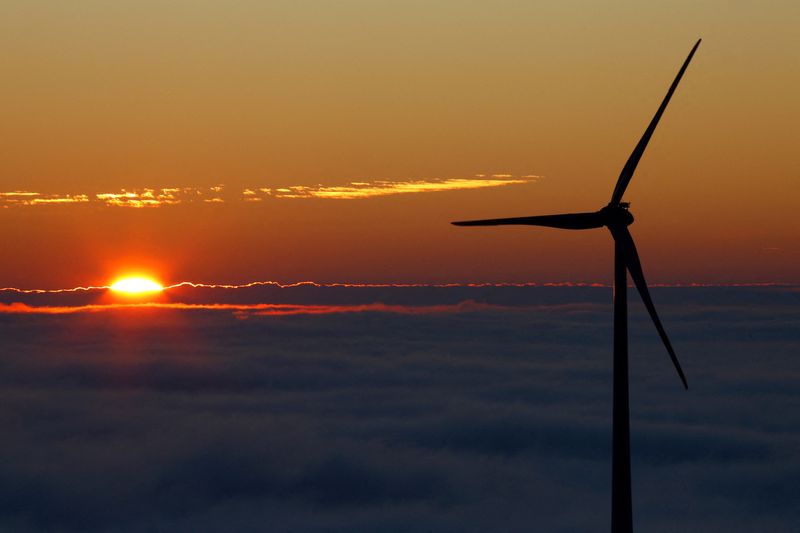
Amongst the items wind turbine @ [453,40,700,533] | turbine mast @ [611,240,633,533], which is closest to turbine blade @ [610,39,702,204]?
wind turbine @ [453,40,700,533]

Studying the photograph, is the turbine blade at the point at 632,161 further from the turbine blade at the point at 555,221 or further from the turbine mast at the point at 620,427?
the turbine mast at the point at 620,427

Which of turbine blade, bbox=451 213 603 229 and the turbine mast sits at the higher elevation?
turbine blade, bbox=451 213 603 229

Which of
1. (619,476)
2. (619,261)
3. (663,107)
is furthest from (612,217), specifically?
(619,476)

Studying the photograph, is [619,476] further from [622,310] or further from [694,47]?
[694,47]

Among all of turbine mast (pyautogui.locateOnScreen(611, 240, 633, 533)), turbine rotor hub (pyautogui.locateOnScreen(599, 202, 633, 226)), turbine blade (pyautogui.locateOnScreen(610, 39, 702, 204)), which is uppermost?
turbine blade (pyautogui.locateOnScreen(610, 39, 702, 204))

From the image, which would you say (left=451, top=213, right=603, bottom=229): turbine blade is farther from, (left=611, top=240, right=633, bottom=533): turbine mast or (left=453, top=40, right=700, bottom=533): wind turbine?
(left=611, top=240, right=633, bottom=533): turbine mast

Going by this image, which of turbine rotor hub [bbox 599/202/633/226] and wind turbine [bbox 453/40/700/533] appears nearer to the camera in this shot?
wind turbine [bbox 453/40/700/533]

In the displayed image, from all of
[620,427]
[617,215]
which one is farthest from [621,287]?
[620,427]

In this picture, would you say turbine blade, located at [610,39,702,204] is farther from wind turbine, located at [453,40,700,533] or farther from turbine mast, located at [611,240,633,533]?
turbine mast, located at [611,240,633,533]
